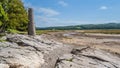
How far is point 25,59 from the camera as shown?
21891 mm

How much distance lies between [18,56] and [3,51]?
1924mm

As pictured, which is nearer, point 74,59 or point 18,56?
point 18,56

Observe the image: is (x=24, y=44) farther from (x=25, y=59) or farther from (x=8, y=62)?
(x=8, y=62)

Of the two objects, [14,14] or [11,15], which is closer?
[11,15]

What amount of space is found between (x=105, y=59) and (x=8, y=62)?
9.99m

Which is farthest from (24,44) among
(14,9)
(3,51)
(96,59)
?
(14,9)

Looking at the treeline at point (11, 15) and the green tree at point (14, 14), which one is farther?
the green tree at point (14, 14)

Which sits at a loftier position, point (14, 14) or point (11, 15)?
point (14, 14)

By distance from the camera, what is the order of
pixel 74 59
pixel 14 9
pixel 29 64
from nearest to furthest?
pixel 29 64 → pixel 74 59 → pixel 14 9

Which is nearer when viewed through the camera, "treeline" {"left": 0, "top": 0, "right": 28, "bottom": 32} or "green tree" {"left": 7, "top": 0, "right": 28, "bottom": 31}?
"treeline" {"left": 0, "top": 0, "right": 28, "bottom": 32}

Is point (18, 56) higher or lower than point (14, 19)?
lower

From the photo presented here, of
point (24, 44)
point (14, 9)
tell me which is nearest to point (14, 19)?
point (14, 9)

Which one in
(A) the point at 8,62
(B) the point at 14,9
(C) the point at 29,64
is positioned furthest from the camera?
(B) the point at 14,9

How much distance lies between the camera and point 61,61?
2228 cm
